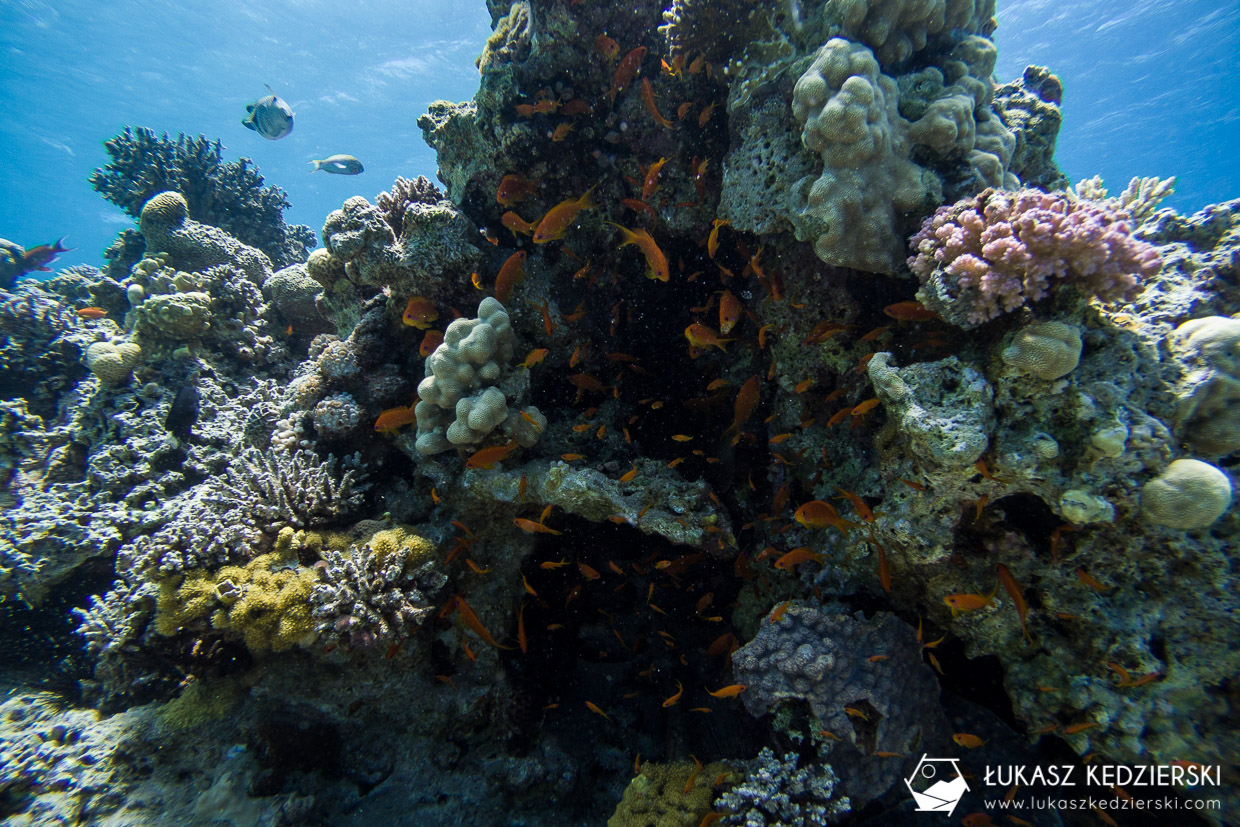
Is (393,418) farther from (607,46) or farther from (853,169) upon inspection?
(853,169)

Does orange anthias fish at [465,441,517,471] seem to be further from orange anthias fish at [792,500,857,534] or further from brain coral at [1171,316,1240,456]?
brain coral at [1171,316,1240,456]

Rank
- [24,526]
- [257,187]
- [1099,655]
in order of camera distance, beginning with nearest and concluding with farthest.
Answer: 1. [1099,655]
2. [24,526]
3. [257,187]

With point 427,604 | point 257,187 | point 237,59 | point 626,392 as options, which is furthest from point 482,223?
point 237,59

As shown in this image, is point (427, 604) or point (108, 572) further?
point (108, 572)

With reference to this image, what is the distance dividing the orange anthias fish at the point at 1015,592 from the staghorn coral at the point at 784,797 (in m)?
1.59

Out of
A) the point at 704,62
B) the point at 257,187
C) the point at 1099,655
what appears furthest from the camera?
the point at 257,187

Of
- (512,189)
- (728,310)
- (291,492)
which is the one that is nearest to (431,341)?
(512,189)

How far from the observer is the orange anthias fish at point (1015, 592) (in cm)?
281

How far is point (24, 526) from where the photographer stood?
4777 mm

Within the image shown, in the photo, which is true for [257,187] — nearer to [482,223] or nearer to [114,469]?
[114,469]

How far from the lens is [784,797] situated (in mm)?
3164

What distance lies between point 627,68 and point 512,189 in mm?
1458

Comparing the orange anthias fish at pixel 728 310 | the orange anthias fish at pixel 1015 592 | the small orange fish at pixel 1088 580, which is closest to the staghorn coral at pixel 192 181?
the orange anthias fish at pixel 728 310

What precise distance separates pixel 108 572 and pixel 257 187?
8.65 metres
